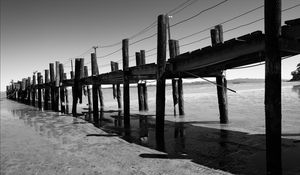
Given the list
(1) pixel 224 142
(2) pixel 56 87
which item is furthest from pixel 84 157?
(2) pixel 56 87

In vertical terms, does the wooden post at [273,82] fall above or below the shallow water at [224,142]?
above

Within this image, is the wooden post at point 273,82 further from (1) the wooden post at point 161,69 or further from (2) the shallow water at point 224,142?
(1) the wooden post at point 161,69

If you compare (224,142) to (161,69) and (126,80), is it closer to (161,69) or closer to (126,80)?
(161,69)

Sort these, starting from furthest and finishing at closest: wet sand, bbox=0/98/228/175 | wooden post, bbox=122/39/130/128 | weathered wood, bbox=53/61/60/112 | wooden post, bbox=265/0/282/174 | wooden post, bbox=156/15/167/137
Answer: weathered wood, bbox=53/61/60/112, wooden post, bbox=122/39/130/128, wooden post, bbox=156/15/167/137, wet sand, bbox=0/98/228/175, wooden post, bbox=265/0/282/174

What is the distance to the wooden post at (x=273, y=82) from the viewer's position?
5652mm

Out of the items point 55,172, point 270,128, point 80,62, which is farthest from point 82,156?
point 80,62

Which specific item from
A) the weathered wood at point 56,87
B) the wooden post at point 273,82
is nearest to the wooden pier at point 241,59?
the wooden post at point 273,82

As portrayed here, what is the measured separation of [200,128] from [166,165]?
5.72 meters

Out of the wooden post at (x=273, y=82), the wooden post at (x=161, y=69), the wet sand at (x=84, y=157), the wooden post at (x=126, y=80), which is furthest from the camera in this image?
the wooden post at (x=126, y=80)

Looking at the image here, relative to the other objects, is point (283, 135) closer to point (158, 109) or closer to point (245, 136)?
point (245, 136)

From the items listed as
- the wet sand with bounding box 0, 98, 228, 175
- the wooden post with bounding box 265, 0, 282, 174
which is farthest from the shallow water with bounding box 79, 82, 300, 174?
the wooden post with bounding box 265, 0, 282, 174

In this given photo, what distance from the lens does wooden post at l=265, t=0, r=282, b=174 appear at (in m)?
5.65

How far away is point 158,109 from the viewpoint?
10.2m

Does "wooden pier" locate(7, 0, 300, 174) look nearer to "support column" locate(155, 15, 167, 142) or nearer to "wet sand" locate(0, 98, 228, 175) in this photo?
"support column" locate(155, 15, 167, 142)
